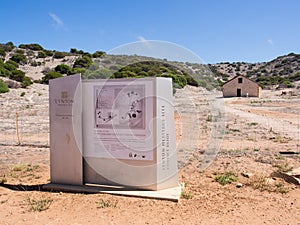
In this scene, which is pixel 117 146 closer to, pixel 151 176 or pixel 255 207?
pixel 151 176

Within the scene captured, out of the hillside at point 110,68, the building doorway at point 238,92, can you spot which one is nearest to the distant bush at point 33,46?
the hillside at point 110,68

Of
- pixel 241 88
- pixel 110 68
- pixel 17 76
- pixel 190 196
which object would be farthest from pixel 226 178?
pixel 241 88

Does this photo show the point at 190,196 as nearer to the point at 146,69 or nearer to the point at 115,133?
the point at 115,133

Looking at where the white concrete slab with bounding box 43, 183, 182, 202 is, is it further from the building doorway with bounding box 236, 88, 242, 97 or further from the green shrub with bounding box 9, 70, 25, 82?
the building doorway with bounding box 236, 88, 242, 97

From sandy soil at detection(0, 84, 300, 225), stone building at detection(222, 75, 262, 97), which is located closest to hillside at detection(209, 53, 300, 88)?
stone building at detection(222, 75, 262, 97)

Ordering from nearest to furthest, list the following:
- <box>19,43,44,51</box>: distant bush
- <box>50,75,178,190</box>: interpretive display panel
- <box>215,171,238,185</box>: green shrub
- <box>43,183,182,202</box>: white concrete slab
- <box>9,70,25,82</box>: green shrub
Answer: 1. <box>43,183,182,202</box>: white concrete slab
2. <box>50,75,178,190</box>: interpretive display panel
3. <box>215,171,238,185</box>: green shrub
4. <box>9,70,25,82</box>: green shrub
5. <box>19,43,44,51</box>: distant bush

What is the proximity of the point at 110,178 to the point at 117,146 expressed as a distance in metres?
0.61

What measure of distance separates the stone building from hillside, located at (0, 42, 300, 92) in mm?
1889

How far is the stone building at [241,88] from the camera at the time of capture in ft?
156

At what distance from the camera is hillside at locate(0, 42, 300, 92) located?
6.50 meters

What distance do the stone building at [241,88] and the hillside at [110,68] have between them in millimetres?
1889

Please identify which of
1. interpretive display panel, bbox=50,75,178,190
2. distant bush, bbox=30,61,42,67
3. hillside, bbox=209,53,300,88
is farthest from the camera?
hillside, bbox=209,53,300,88

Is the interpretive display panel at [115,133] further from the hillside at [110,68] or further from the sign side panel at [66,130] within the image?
the hillside at [110,68]

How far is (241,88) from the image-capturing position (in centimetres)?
4912
